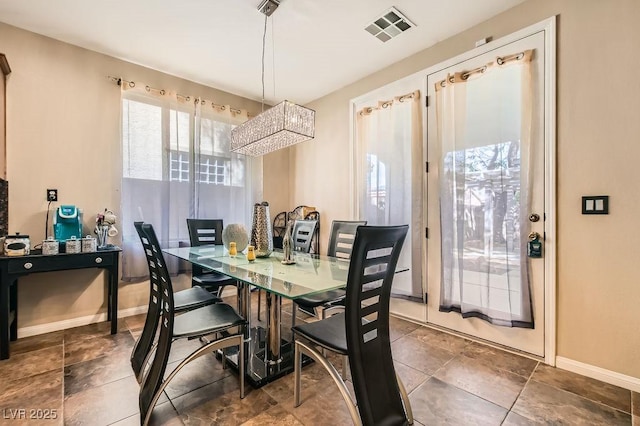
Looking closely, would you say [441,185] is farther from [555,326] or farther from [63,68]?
[63,68]

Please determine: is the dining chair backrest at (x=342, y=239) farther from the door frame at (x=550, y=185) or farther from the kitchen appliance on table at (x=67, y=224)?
the kitchen appliance on table at (x=67, y=224)

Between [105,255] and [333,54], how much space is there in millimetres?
2980

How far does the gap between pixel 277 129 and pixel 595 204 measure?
2.31m

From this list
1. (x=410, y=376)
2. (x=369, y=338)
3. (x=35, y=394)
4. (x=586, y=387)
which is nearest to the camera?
(x=369, y=338)

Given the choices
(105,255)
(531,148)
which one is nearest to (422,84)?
(531,148)

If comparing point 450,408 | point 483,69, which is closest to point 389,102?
point 483,69

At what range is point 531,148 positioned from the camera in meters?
2.21

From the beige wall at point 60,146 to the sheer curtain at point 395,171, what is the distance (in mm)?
2670

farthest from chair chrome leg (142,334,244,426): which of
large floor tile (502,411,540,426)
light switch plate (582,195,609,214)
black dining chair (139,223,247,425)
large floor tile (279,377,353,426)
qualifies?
light switch plate (582,195,609,214)

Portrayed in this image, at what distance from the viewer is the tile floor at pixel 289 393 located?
5.16 ft

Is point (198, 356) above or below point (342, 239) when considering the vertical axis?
below

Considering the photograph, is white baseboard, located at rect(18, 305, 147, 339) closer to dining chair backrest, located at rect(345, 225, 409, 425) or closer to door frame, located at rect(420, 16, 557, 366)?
dining chair backrest, located at rect(345, 225, 409, 425)

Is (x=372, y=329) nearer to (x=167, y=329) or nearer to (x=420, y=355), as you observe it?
(x=167, y=329)

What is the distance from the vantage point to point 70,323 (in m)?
2.80
